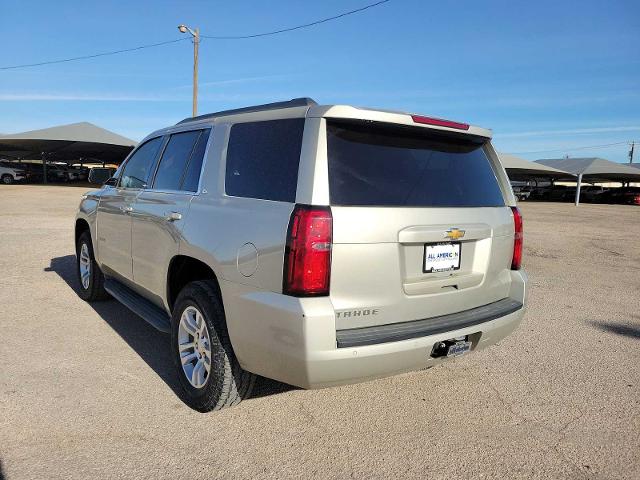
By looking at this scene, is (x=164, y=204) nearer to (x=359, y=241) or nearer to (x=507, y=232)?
(x=359, y=241)

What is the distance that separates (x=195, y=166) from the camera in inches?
137

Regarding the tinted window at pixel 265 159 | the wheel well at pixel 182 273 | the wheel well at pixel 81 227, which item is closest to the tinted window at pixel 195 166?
the tinted window at pixel 265 159

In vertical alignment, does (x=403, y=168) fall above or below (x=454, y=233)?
above

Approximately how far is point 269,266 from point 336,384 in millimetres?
695

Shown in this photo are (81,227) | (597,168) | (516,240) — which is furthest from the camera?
(597,168)

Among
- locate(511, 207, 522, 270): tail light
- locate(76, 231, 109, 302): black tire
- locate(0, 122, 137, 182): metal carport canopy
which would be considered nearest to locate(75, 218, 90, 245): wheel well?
locate(76, 231, 109, 302): black tire

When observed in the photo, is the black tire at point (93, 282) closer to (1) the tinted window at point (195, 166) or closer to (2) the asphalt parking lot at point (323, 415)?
(2) the asphalt parking lot at point (323, 415)

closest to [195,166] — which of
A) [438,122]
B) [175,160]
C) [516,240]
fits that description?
[175,160]

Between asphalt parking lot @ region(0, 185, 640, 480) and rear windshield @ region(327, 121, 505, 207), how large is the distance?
4.51ft

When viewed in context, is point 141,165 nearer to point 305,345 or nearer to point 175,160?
point 175,160

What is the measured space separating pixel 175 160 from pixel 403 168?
1891 mm

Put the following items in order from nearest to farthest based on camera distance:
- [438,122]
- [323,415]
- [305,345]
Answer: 1. [305,345]
2. [438,122]
3. [323,415]

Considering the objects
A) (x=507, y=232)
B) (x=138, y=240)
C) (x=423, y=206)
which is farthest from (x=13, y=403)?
(x=507, y=232)

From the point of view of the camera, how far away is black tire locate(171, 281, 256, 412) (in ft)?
9.44
